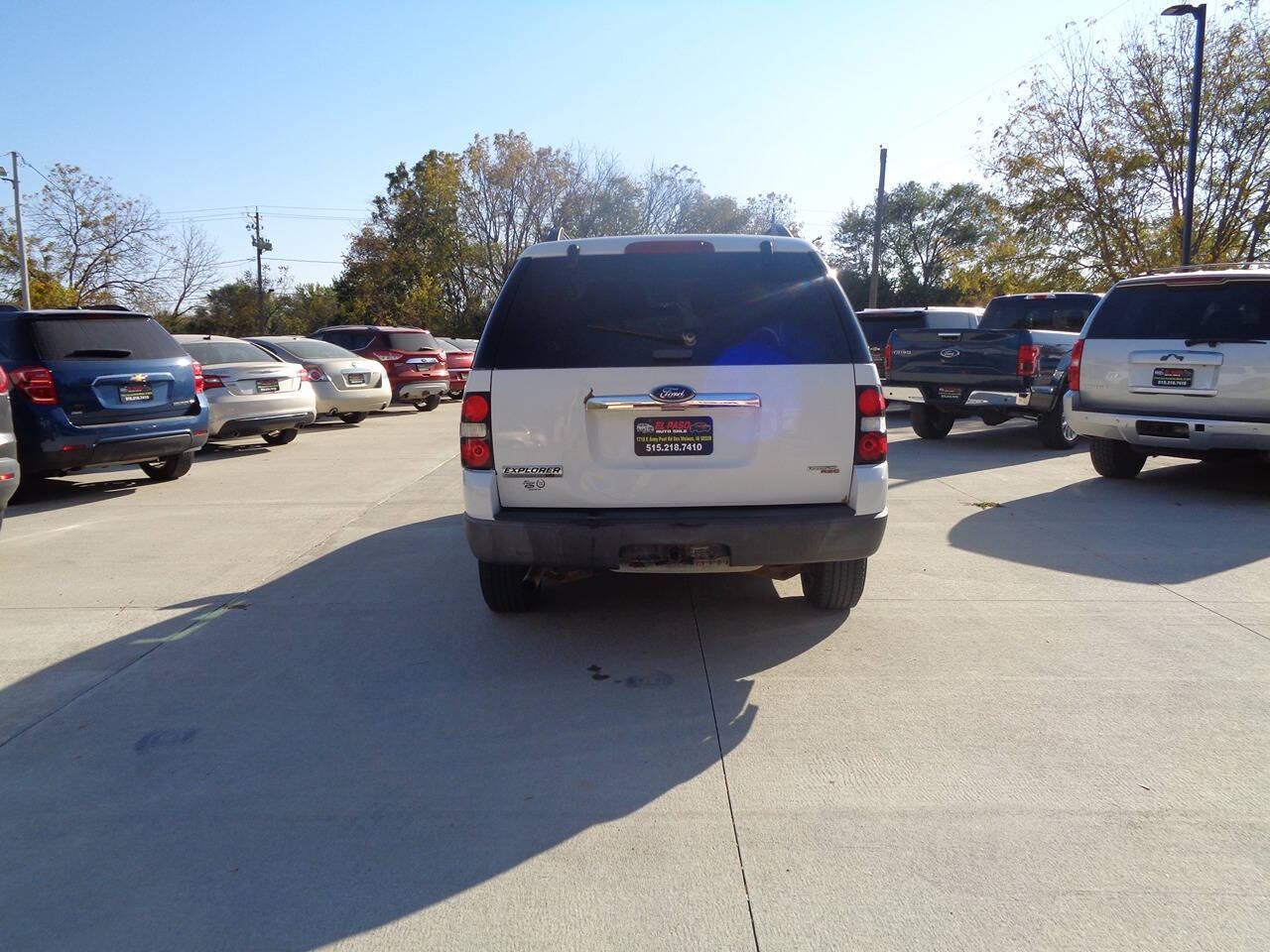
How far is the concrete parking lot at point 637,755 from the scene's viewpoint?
277cm

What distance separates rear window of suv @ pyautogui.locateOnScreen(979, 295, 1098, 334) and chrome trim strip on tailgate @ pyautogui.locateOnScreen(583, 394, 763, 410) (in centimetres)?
1173

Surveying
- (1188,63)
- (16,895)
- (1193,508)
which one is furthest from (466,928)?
(1188,63)

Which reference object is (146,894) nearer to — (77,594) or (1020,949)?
(1020,949)

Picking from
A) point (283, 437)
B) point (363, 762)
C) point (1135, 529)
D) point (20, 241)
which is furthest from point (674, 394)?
point (20, 241)

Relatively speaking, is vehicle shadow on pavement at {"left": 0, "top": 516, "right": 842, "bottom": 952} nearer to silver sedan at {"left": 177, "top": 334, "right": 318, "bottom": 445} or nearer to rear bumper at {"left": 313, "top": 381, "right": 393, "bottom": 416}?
silver sedan at {"left": 177, "top": 334, "right": 318, "bottom": 445}

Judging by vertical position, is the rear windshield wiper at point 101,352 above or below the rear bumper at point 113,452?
above

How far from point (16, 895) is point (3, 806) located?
2.20 ft

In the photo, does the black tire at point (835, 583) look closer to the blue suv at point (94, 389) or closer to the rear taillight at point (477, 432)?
the rear taillight at point (477, 432)

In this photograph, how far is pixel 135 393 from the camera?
950cm

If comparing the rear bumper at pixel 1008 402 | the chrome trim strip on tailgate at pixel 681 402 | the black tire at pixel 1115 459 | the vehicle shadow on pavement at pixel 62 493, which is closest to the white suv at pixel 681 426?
the chrome trim strip on tailgate at pixel 681 402

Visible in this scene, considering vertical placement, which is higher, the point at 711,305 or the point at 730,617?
the point at 711,305

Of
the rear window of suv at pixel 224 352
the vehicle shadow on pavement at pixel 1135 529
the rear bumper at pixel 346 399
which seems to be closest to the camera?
the vehicle shadow on pavement at pixel 1135 529

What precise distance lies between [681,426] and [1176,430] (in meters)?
6.36

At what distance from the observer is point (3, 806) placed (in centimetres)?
342
